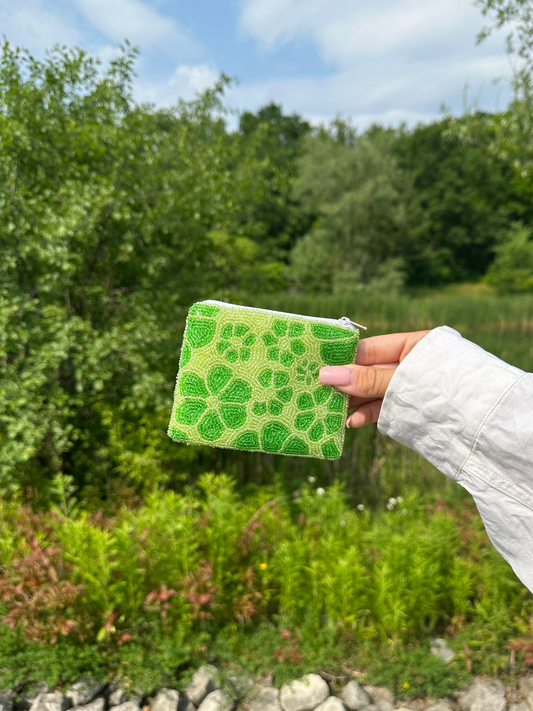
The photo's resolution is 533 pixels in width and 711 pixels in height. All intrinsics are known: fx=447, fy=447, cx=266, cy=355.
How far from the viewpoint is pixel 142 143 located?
341 cm

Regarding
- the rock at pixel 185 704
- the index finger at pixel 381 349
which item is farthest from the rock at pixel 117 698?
the index finger at pixel 381 349

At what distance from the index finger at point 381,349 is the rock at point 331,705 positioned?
1666 millimetres

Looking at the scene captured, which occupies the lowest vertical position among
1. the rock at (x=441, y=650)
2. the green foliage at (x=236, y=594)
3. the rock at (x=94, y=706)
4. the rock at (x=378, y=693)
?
the rock at (x=378, y=693)

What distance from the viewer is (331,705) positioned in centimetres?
202

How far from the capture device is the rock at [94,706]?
1.91 m

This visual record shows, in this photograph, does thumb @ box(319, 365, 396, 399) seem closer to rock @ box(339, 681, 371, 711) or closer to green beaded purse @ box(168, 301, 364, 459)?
green beaded purse @ box(168, 301, 364, 459)

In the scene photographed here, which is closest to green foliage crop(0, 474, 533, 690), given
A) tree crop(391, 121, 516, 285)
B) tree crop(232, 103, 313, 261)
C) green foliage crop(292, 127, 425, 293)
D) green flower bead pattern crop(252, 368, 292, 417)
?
green flower bead pattern crop(252, 368, 292, 417)

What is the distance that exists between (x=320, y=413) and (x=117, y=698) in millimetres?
1727

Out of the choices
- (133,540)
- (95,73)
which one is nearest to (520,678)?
(133,540)

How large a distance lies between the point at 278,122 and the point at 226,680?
39.2m

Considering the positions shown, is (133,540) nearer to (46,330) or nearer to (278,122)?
(46,330)

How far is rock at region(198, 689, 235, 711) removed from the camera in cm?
198

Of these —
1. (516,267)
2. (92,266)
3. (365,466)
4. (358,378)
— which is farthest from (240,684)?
(516,267)

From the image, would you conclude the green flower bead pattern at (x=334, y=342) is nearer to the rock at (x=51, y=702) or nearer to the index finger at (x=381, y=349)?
the index finger at (x=381, y=349)
